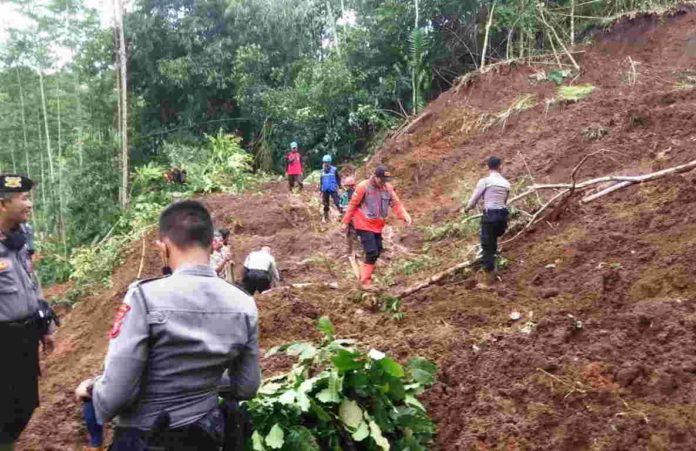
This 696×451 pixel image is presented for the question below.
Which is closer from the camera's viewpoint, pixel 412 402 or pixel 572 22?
pixel 412 402

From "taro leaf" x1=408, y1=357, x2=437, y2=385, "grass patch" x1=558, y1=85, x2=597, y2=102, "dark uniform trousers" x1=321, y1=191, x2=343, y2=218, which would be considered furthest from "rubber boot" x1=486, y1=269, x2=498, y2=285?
"grass patch" x1=558, y1=85, x2=597, y2=102

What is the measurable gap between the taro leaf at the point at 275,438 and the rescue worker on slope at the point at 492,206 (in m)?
4.88

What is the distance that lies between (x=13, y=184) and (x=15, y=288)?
1.99 ft

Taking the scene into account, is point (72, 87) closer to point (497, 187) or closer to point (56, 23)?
point (56, 23)

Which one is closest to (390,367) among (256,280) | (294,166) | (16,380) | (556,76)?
(16,380)

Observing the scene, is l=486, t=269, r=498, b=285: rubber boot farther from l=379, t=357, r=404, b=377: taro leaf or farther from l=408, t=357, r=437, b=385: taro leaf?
l=379, t=357, r=404, b=377: taro leaf

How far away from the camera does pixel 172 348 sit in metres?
2.36

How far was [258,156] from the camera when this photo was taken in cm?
2234

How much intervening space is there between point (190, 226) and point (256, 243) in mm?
10844

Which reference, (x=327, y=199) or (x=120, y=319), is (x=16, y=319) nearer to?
(x=120, y=319)

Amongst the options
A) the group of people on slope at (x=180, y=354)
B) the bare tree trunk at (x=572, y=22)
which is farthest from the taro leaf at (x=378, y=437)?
the bare tree trunk at (x=572, y=22)

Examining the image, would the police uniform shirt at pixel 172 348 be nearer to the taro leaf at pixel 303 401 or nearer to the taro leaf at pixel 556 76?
the taro leaf at pixel 303 401

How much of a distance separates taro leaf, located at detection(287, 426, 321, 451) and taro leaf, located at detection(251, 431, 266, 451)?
0.14 m

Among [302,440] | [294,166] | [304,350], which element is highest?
[294,166]
